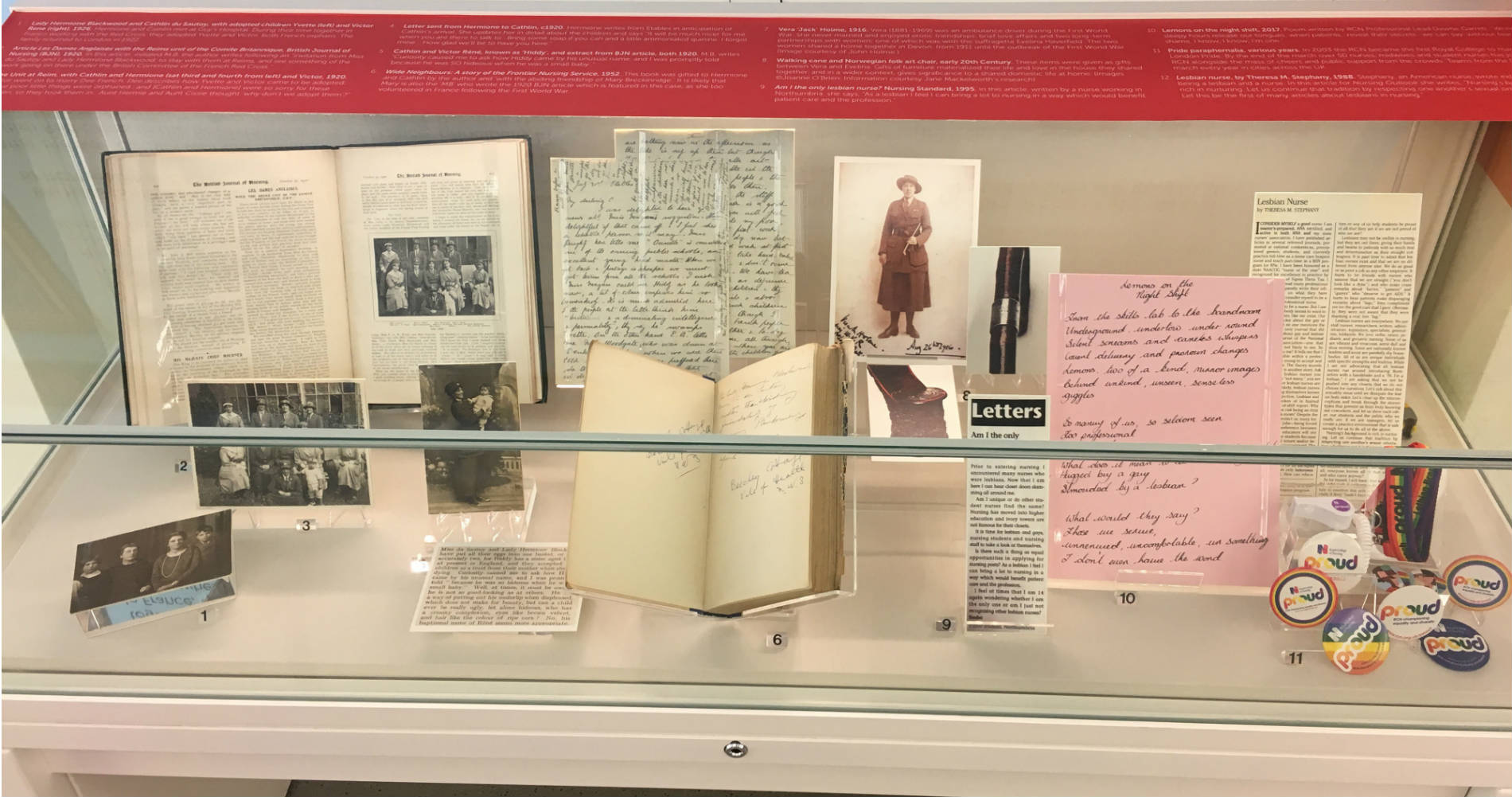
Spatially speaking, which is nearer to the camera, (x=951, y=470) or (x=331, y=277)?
(x=951, y=470)

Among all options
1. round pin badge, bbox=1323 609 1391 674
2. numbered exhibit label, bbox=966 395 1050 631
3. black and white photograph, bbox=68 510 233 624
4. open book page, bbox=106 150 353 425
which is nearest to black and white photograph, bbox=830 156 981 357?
numbered exhibit label, bbox=966 395 1050 631

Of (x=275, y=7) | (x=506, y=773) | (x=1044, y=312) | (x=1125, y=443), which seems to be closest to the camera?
(x=1125, y=443)

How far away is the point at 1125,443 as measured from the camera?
0.92 m

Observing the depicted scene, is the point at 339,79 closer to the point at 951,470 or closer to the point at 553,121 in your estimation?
the point at 553,121

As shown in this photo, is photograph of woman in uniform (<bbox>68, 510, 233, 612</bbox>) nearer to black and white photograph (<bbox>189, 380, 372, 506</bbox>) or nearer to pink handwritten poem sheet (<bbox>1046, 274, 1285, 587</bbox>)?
black and white photograph (<bbox>189, 380, 372, 506</bbox>)

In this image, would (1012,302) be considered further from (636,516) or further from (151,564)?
(151,564)

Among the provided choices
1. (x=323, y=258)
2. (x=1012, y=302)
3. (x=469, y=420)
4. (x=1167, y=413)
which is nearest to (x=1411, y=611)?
(x=1167, y=413)

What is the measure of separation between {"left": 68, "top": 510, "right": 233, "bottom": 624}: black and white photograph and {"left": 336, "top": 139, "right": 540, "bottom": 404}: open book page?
0.27 metres

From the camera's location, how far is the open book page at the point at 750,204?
129cm

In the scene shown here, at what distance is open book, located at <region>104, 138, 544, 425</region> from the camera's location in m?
1.31

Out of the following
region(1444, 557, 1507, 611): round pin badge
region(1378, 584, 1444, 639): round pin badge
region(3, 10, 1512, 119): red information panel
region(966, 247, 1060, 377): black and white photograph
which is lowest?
region(1378, 584, 1444, 639): round pin badge

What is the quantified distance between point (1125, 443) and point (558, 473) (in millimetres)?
628

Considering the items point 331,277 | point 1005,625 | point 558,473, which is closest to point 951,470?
point 1005,625

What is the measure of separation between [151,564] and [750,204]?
33.1 inches
